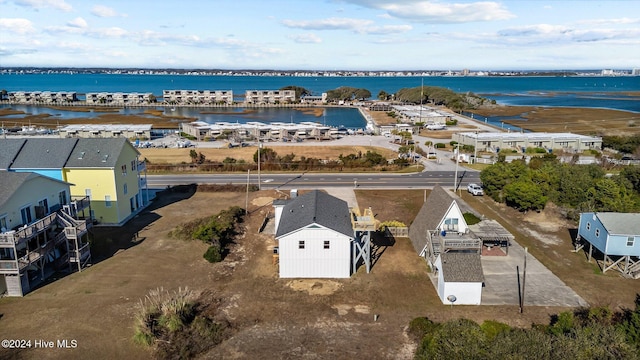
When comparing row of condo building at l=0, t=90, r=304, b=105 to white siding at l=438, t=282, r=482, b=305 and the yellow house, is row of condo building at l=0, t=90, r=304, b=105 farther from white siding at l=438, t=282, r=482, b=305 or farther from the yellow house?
white siding at l=438, t=282, r=482, b=305

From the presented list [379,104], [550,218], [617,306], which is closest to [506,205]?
[550,218]

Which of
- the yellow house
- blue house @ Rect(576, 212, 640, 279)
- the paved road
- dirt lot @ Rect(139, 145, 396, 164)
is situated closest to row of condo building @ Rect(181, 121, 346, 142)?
dirt lot @ Rect(139, 145, 396, 164)

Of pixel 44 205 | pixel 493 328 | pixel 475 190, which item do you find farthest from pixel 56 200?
pixel 475 190

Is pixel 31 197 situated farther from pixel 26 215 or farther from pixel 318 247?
pixel 318 247

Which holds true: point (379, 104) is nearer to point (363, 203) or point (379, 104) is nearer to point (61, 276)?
point (363, 203)

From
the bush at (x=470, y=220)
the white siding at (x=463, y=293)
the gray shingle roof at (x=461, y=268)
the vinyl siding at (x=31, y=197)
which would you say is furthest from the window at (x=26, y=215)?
the bush at (x=470, y=220)

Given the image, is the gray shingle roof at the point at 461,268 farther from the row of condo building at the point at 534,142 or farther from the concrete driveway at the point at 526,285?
the row of condo building at the point at 534,142
